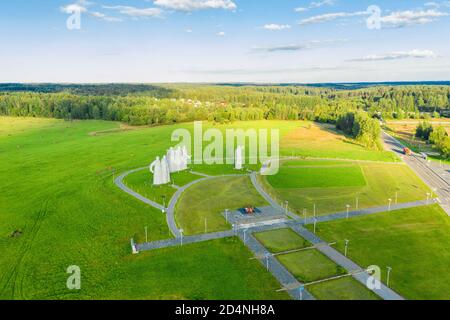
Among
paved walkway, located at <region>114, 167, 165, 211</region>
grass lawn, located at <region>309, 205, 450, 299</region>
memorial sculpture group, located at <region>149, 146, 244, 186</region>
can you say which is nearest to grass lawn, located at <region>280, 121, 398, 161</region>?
memorial sculpture group, located at <region>149, 146, 244, 186</region>

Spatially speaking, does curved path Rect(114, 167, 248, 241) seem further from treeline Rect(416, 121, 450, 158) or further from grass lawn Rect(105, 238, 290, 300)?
treeline Rect(416, 121, 450, 158)

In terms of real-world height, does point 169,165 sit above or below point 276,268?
above

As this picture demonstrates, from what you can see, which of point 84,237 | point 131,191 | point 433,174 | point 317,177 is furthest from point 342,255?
point 433,174

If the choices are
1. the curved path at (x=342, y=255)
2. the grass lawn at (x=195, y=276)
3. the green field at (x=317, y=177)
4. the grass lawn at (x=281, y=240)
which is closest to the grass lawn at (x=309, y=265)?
the curved path at (x=342, y=255)

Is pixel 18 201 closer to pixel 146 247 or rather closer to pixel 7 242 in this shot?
pixel 7 242

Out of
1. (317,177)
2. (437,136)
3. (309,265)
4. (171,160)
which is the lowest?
(309,265)

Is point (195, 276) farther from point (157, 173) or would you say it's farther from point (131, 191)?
point (157, 173)
